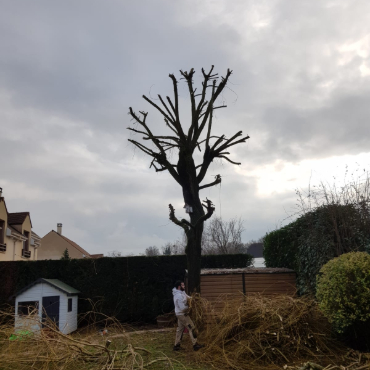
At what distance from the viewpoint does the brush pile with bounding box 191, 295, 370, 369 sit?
6.92 meters

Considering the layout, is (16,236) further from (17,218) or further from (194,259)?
(194,259)

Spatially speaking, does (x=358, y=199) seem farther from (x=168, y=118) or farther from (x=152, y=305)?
(x=152, y=305)

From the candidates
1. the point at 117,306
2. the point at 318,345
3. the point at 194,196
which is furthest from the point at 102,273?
the point at 318,345

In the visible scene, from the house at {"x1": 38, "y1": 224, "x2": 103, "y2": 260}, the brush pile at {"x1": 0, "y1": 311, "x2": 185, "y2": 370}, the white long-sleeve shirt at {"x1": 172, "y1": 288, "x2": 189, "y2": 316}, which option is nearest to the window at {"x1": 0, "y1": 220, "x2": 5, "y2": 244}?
the house at {"x1": 38, "y1": 224, "x2": 103, "y2": 260}

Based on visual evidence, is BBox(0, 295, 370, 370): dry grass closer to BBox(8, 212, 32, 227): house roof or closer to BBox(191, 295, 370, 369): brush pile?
BBox(191, 295, 370, 369): brush pile

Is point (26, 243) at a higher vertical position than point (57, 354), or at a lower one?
higher

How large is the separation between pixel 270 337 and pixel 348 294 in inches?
67.0

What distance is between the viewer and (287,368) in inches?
248

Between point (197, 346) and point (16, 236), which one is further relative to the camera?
point (16, 236)

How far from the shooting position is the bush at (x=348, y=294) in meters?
7.07

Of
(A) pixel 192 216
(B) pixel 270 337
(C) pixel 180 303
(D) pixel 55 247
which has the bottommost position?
(B) pixel 270 337

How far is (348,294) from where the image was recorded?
7.23 meters

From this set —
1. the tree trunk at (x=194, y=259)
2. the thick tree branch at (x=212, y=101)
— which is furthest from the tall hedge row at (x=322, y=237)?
the thick tree branch at (x=212, y=101)

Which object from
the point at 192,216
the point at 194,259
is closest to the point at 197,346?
the point at 194,259
